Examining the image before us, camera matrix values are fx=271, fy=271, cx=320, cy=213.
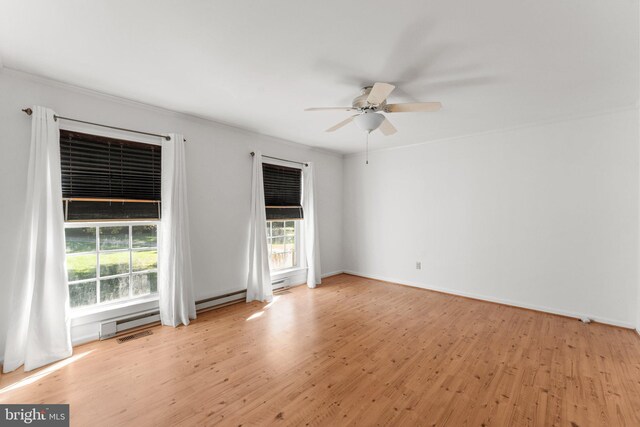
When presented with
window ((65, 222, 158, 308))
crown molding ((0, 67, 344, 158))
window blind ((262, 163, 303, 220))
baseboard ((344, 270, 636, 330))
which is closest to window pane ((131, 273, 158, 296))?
window ((65, 222, 158, 308))

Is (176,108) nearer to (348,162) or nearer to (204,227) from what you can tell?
(204,227)

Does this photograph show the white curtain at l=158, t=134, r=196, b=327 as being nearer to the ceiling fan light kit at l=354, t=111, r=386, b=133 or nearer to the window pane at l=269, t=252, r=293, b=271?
the window pane at l=269, t=252, r=293, b=271

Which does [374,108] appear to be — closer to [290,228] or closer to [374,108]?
[374,108]

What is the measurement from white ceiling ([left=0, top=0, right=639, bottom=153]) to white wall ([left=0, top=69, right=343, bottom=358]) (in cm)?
22

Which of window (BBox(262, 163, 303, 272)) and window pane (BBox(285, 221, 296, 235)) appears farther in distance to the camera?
window pane (BBox(285, 221, 296, 235))

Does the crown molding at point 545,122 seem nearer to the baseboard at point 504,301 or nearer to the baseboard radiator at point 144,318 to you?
the baseboard at point 504,301

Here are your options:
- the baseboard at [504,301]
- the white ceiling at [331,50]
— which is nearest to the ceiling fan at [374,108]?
the white ceiling at [331,50]

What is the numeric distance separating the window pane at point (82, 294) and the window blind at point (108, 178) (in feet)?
2.37

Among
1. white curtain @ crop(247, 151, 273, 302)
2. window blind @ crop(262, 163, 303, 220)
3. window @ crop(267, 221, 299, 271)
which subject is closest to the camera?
white curtain @ crop(247, 151, 273, 302)

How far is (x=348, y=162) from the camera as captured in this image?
5.87m

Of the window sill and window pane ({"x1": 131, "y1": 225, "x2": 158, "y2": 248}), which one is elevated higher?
window pane ({"x1": 131, "y1": 225, "x2": 158, "y2": 248})

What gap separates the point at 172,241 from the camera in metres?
3.24

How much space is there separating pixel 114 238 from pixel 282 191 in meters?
2.45

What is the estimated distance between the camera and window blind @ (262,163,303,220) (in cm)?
450
